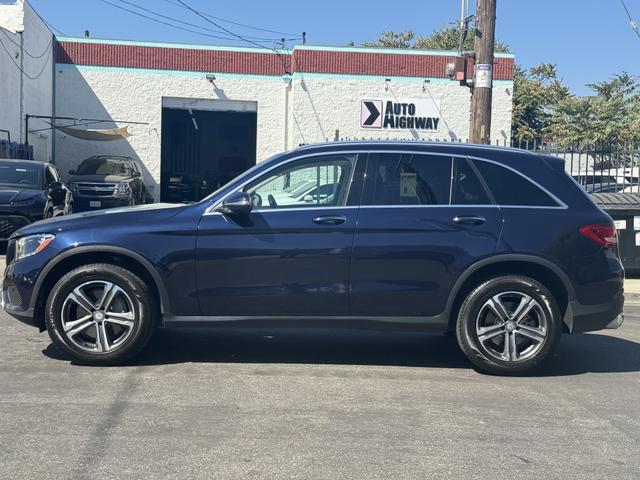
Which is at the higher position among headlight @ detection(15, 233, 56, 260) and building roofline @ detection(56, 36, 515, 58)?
building roofline @ detection(56, 36, 515, 58)

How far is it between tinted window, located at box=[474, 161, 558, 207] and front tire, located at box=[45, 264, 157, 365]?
2.94 m

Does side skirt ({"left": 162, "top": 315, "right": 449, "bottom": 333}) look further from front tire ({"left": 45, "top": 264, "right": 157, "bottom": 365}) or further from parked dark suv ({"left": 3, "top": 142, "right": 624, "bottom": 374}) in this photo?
front tire ({"left": 45, "top": 264, "right": 157, "bottom": 365})

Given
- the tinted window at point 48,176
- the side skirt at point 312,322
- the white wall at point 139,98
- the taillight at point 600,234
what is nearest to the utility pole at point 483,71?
the taillight at point 600,234

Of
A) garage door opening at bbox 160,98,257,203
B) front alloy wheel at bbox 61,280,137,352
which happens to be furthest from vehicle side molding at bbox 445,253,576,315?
garage door opening at bbox 160,98,257,203

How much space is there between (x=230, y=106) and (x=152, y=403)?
24164 mm

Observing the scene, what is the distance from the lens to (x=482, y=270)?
5988 mm

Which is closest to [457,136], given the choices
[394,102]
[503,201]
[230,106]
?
[394,102]

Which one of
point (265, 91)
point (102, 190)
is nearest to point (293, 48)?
point (265, 91)

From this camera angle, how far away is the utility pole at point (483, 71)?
11.6 meters

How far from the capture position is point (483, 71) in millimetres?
11547

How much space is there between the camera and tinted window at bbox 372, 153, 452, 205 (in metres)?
5.98

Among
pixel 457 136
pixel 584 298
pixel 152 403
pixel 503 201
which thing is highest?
pixel 457 136

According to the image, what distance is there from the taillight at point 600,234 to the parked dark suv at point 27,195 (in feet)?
32.1

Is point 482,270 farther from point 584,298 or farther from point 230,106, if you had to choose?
point 230,106
